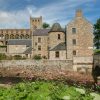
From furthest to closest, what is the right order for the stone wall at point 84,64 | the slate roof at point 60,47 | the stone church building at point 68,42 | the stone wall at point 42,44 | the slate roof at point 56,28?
the stone wall at point 42,44
the slate roof at point 56,28
the slate roof at point 60,47
the stone church building at point 68,42
the stone wall at point 84,64

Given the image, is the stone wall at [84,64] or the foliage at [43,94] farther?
the stone wall at [84,64]

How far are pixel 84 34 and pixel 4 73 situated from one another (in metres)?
17.7

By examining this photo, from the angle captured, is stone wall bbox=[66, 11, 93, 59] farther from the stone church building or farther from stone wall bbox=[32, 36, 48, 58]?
stone wall bbox=[32, 36, 48, 58]

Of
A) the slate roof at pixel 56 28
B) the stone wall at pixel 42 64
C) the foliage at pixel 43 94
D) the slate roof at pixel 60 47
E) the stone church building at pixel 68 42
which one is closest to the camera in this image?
the foliage at pixel 43 94

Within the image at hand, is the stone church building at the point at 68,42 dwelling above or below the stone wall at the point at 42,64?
above

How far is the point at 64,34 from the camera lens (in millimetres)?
71000

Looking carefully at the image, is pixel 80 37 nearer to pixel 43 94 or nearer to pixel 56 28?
pixel 56 28

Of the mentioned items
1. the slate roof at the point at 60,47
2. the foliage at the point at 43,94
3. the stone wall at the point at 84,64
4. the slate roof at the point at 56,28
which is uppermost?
the slate roof at the point at 56,28

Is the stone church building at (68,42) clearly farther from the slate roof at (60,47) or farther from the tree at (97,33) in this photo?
the tree at (97,33)

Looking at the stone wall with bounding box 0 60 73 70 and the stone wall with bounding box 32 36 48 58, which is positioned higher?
the stone wall with bounding box 32 36 48 58

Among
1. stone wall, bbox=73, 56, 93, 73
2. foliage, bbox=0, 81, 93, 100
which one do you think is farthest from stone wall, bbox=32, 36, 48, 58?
foliage, bbox=0, 81, 93, 100

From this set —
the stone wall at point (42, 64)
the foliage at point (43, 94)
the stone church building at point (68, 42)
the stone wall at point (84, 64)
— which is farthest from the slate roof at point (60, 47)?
the foliage at point (43, 94)

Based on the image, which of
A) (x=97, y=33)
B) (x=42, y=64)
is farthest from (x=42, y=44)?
(x=97, y=33)

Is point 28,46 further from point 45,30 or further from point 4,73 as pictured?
point 4,73
